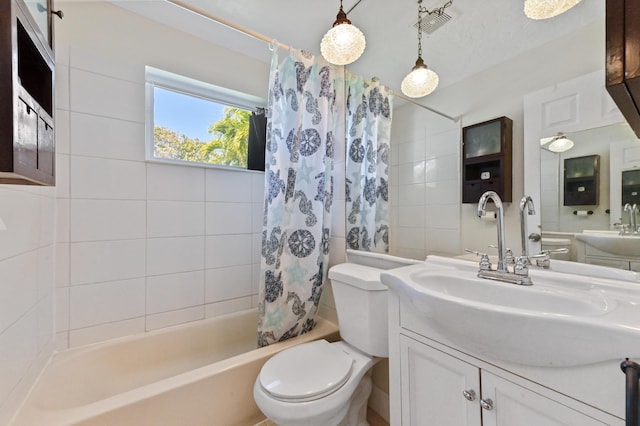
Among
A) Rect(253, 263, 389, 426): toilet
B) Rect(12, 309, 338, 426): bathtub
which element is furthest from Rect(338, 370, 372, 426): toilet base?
Rect(12, 309, 338, 426): bathtub

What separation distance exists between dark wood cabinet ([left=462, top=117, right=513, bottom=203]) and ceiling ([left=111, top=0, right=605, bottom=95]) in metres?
0.28

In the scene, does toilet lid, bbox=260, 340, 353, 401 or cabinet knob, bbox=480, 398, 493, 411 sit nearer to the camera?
cabinet knob, bbox=480, 398, 493, 411

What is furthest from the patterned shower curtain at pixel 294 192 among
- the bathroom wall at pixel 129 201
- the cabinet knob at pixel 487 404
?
the cabinet knob at pixel 487 404

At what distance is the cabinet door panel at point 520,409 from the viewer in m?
0.62

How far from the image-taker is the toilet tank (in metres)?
1.24

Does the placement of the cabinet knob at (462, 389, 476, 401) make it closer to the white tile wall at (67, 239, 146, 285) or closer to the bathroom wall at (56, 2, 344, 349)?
the bathroom wall at (56, 2, 344, 349)

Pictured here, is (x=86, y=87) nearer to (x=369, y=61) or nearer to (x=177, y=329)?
(x=177, y=329)

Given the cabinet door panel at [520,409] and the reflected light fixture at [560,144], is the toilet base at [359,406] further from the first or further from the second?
the reflected light fixture at [560,144]

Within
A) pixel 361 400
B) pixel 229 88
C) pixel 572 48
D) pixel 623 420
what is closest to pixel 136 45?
pixel 229 88

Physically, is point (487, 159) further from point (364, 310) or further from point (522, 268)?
point (364, 310)

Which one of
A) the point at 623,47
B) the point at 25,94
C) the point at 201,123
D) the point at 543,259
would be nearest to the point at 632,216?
the point at 543,259

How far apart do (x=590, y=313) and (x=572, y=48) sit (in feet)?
3.08

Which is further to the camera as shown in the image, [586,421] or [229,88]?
[229,88]

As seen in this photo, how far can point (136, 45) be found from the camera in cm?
159
